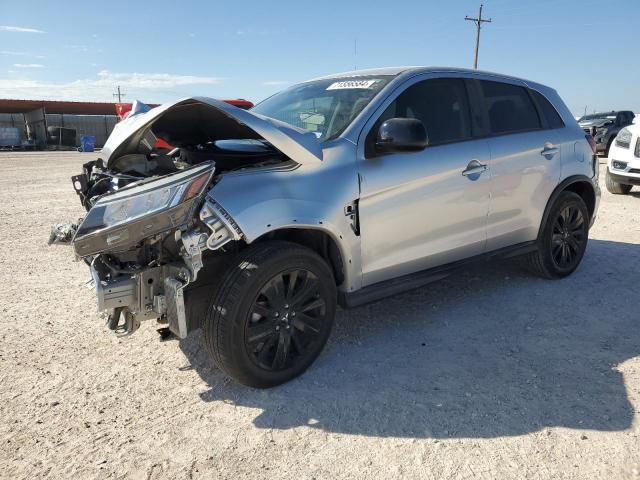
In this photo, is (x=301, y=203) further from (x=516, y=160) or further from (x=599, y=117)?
(x=599, y=117)

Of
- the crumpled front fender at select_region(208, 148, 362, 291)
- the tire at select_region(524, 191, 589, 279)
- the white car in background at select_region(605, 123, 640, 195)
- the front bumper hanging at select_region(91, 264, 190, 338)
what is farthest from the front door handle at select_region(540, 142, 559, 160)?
the white car in background at select_region(605, 123, 640, 195)

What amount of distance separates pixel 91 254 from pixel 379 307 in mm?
2372

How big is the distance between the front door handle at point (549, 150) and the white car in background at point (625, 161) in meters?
5.55

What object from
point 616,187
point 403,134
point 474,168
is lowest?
point 616,187

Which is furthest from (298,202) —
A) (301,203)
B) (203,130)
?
(203,130)

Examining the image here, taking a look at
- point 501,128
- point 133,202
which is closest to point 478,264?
point 501,128

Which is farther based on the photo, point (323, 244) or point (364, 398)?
point (323, 244)

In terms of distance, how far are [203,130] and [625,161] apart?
8418mm

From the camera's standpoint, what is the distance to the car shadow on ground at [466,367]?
276 cm

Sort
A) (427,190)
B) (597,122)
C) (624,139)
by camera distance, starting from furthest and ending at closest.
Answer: (597,122) < (624,139) < (427,190)

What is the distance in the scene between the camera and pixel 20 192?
450 inches

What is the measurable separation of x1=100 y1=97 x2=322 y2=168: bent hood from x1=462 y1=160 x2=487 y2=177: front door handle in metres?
1.26

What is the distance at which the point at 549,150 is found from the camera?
15.0ft

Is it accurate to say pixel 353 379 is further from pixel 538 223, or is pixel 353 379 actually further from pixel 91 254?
pixel 538 223
